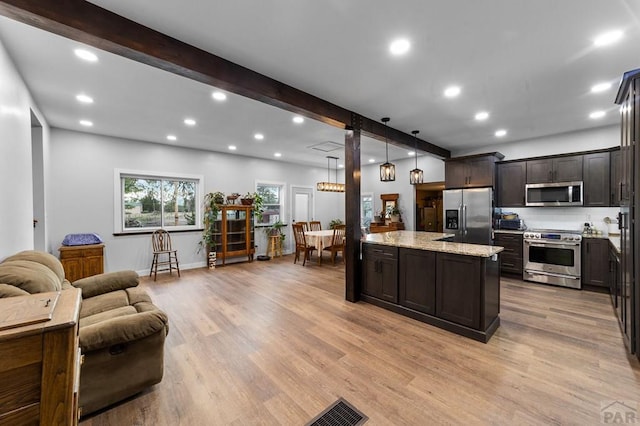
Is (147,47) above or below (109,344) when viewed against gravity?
above

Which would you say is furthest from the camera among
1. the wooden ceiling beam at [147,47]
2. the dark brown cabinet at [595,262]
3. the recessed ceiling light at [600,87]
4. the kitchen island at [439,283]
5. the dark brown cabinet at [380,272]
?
the dark brown cabinet at [595,262]

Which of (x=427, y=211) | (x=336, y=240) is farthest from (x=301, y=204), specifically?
(x=427, y=211)

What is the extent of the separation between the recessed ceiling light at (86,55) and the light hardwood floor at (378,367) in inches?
114

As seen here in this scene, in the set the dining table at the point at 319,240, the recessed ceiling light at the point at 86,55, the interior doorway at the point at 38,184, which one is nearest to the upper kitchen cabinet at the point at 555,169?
the dining table at the point at 319,240

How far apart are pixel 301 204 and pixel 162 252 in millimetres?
4178

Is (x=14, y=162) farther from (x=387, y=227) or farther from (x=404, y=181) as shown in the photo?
(x=404, y=181)

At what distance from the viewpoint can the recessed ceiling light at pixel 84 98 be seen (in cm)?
335

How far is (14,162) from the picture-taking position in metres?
2.49

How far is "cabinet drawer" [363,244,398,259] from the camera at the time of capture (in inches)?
142

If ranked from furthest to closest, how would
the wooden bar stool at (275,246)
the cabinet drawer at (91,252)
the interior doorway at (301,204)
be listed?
the interior doorway at (301,204), the wooden bar stool at (275,246), the cabinet drawer at (91,252)

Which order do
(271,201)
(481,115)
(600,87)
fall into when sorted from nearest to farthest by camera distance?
(600,87) → (481,115) → (271,201)

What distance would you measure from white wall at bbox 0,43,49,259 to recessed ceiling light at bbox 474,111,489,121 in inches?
213

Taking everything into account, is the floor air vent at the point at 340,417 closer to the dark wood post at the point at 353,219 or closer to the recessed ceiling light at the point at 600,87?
the dark wood post at the point at 353,219

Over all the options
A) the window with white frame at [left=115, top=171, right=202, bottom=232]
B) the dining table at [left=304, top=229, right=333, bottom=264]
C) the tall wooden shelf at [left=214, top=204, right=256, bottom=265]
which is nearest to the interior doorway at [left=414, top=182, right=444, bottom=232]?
the dining table at [left=304, top=229, right=333, bottom=264]
